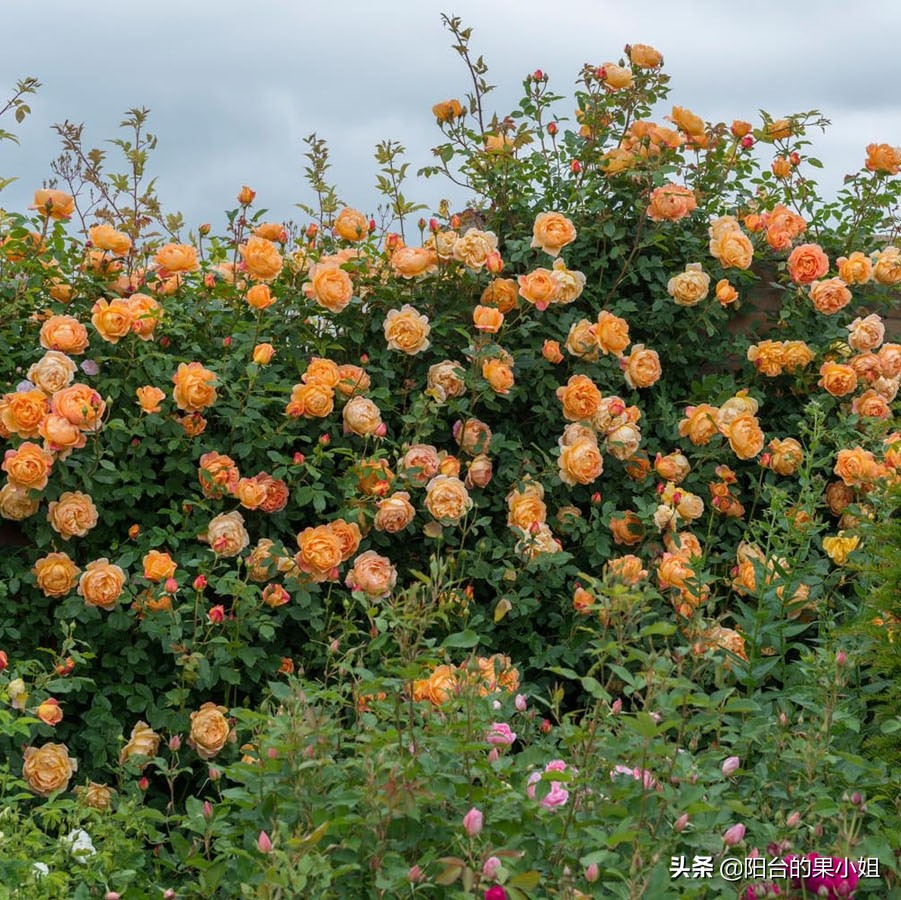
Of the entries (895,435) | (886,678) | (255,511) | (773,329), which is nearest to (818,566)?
(886,678)

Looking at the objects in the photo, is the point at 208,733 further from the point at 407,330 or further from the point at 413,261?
the point at 413,261

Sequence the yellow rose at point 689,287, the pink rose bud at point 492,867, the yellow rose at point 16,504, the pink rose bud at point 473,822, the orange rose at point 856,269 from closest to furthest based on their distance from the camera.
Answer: the pink rose bud at point 492,867 < the pink rose bud at point 473,822 < the yellow rose at point 16,504 < the yellow rose at point 689,287 < the orange rose at point 856,269

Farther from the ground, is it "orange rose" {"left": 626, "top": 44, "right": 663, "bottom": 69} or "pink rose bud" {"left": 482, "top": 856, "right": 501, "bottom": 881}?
"orange rose" {"left": 626, "top": 44, "right": 663, "bottom": 69}

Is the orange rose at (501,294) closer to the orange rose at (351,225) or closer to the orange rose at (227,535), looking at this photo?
the orange rose at (351,225)

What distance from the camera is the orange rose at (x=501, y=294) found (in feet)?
13.1

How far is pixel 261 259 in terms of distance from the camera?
377 centimetres

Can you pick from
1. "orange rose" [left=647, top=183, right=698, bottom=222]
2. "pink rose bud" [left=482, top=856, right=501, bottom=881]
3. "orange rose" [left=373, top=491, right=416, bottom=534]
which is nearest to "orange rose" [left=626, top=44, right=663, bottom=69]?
"orange rose" [left=647, top=183, right=698, bottom=222]

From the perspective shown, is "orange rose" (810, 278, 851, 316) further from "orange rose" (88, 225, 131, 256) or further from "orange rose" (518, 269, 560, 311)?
"orange rose" (88, 225, 131, 256)

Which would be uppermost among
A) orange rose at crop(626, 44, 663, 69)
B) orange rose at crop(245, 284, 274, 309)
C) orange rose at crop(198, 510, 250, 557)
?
orange rose at crop(626, 44, 663, 69)

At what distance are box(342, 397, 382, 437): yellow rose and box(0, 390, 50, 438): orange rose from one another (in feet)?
2.82

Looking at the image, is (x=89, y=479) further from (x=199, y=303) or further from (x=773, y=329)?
(x=773, y=329)

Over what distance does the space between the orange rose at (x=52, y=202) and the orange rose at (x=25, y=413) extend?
27.0 inches

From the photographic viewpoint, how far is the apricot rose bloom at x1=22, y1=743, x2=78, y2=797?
10.8 feet

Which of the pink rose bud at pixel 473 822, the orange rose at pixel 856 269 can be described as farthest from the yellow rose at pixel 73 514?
the orange rose at pixel 856 269
